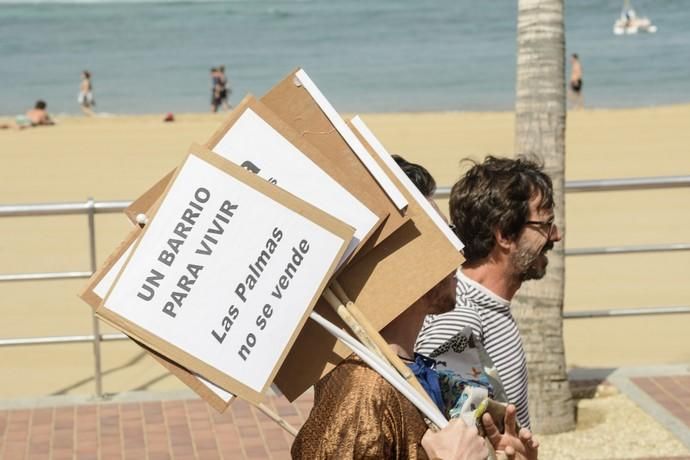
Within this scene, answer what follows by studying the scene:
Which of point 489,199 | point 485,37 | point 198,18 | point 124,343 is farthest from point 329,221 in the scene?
point 198,18

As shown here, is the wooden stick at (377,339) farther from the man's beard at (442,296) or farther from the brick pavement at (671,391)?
the brick pavement at (671,391)

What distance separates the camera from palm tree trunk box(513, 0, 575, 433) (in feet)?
24.5

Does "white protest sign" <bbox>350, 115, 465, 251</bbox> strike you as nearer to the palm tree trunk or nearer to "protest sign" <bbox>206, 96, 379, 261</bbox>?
"protest sign" <bbox>206, 96, 379, 261</bbox>

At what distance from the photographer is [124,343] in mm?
10398

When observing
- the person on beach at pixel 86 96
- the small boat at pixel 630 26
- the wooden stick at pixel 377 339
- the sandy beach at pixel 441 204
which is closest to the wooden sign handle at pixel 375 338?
the wooden stick at pixel 377 339

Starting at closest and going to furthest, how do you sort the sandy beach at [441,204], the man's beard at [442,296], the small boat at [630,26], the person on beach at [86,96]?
the man's beard at [442,296]
the sandy beach at [441,204]
the person on beach at [86,96]
the small boat at [630,26]

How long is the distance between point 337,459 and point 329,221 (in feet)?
1.80

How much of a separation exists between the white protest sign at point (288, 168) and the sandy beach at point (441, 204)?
6.35m

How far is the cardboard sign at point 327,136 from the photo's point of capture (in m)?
2.84

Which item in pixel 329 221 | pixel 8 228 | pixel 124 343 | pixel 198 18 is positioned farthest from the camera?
pixel 198 18

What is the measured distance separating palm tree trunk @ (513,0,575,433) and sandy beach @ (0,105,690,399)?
2120mm

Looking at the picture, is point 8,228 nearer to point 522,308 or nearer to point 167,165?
point 167,165

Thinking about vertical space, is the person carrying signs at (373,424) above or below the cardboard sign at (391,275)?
below

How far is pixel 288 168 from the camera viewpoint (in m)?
2.80
